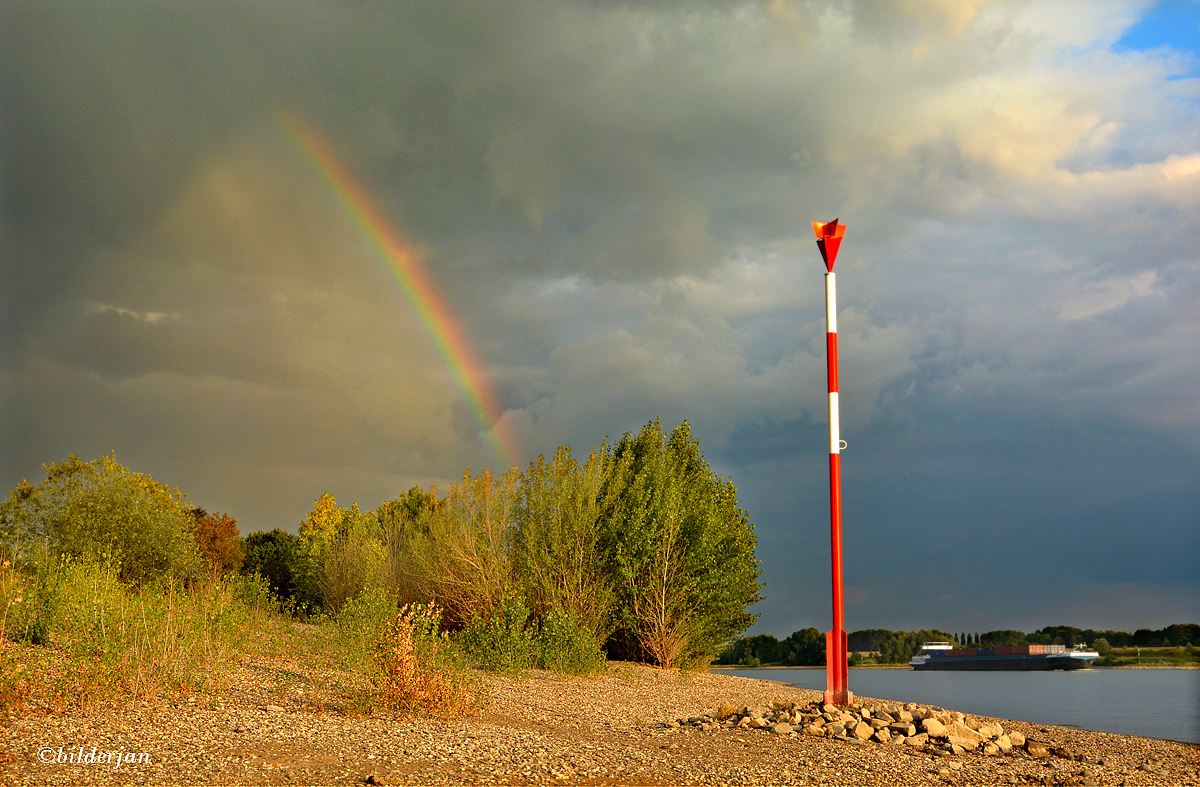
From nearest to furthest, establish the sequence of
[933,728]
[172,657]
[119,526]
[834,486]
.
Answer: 1. [172,657]
2. [933,728]
3. [834,486]
4. [119,526]

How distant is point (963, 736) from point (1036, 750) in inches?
40.8

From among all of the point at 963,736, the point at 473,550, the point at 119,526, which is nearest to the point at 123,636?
the point at 963,736

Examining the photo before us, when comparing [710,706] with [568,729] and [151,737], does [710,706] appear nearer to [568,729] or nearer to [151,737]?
[568,729]

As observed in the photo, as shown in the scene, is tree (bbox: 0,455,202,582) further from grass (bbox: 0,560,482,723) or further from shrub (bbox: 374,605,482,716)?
shrub (bbox: 374,605,482,716)

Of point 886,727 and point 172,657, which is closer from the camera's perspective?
point 172,657

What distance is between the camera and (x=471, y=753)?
8062mm

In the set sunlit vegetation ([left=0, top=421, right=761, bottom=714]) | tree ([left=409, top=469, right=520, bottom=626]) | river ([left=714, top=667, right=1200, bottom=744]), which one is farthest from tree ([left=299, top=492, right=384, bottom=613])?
river ([left=714, top=667, right=1200, bottom=744])

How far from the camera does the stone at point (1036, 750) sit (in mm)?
10594

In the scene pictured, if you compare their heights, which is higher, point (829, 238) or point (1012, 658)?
point (829, 238)

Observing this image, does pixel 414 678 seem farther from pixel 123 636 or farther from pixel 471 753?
pixel 123 636

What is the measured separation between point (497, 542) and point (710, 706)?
9.92 meters

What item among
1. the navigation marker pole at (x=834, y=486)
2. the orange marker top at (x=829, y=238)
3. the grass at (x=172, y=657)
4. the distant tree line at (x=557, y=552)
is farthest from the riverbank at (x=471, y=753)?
the distant tree line at (x=557, y=552)

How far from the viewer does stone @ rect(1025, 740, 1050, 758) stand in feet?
34.8

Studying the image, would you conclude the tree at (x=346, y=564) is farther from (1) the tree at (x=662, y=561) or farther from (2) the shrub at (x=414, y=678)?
(2) the shrub at (x=414, y=678)
